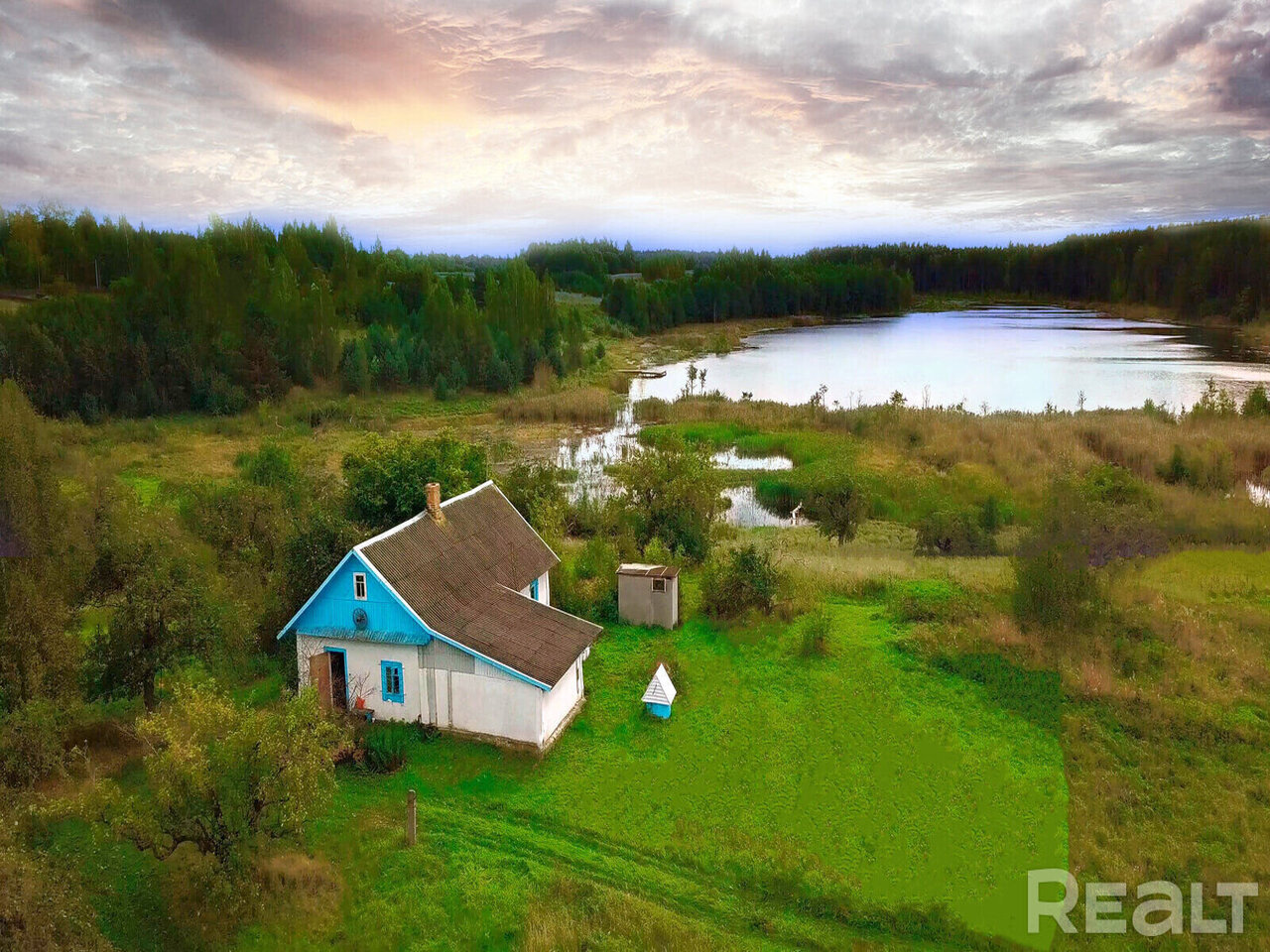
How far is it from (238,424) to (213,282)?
13705 mm

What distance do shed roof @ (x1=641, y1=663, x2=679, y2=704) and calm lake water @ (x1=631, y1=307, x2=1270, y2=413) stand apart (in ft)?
127

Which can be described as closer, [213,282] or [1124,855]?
[1124,855]

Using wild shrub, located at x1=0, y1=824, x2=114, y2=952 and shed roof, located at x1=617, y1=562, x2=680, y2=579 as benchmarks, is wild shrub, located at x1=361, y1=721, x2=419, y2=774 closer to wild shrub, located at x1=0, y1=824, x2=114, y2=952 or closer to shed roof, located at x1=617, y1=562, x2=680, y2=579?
wild shrub, located at x1=0, y1=824, x2=114, y2=952

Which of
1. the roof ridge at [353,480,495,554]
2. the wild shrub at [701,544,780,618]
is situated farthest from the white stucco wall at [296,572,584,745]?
the wild shrub at [701,544,780,618]

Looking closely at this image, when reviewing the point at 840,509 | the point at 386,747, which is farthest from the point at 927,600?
the point at 386,747

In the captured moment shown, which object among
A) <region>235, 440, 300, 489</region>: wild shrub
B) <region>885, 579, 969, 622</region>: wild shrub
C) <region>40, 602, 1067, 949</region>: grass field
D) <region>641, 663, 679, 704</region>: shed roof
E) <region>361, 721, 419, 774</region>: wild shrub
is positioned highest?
<region>235, 440, 300, 489</region>: wild shrub

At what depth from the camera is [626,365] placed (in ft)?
273

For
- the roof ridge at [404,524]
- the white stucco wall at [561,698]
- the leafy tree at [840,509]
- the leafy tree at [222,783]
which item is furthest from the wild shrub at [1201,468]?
the leafy tree at [222,783]

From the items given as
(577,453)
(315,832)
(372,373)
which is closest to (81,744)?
(315,832)

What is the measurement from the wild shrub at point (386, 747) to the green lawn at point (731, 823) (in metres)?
0.33

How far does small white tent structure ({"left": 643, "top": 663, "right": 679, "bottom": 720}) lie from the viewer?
15906 mm

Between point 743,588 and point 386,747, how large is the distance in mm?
9659

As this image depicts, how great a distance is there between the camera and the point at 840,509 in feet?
94.3

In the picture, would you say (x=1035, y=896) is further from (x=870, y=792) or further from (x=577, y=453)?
(x=577, y=453)
